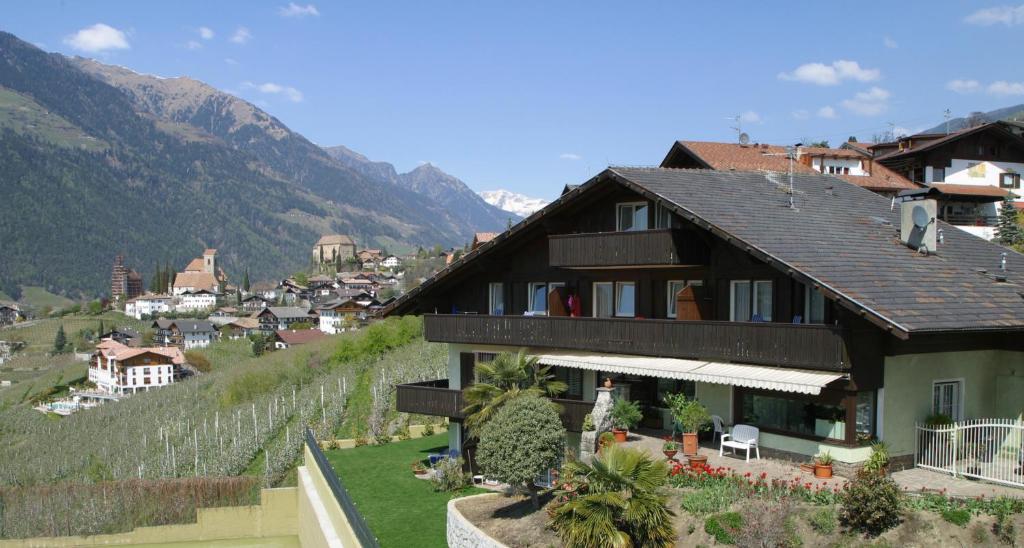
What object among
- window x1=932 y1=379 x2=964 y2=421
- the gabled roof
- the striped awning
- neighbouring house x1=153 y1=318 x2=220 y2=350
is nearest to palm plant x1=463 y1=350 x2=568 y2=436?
the striped awning

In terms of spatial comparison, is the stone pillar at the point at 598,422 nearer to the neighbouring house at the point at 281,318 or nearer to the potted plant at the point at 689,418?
the potted plant at the point at 689,418

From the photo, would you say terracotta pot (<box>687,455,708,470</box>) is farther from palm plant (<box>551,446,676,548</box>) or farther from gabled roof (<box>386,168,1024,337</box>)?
gabled roof (<box>386,168,1024,337</box>)

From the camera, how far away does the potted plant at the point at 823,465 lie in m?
18.9

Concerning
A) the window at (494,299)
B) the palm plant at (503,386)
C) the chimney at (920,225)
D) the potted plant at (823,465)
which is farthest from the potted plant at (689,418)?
the window at (494,299)

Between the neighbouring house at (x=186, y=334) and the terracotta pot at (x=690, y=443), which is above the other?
the terracotta pot at (x=690, y=443)

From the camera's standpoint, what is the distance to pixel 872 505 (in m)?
14.7

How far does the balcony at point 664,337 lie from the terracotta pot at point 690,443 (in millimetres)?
2034

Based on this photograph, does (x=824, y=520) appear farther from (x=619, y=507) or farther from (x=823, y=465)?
(x=823, y=465)

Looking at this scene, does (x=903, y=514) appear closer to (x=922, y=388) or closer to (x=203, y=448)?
(x=922, y=388)

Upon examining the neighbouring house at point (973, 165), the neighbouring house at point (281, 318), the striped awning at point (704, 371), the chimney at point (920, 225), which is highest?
the neighbouring house at point (973, 165)

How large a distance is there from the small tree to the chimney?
1011 cm

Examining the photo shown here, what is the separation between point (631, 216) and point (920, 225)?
7442 mm

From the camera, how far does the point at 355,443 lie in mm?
34406

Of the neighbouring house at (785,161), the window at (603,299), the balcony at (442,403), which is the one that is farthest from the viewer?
the neighbouring house at (785,161)
